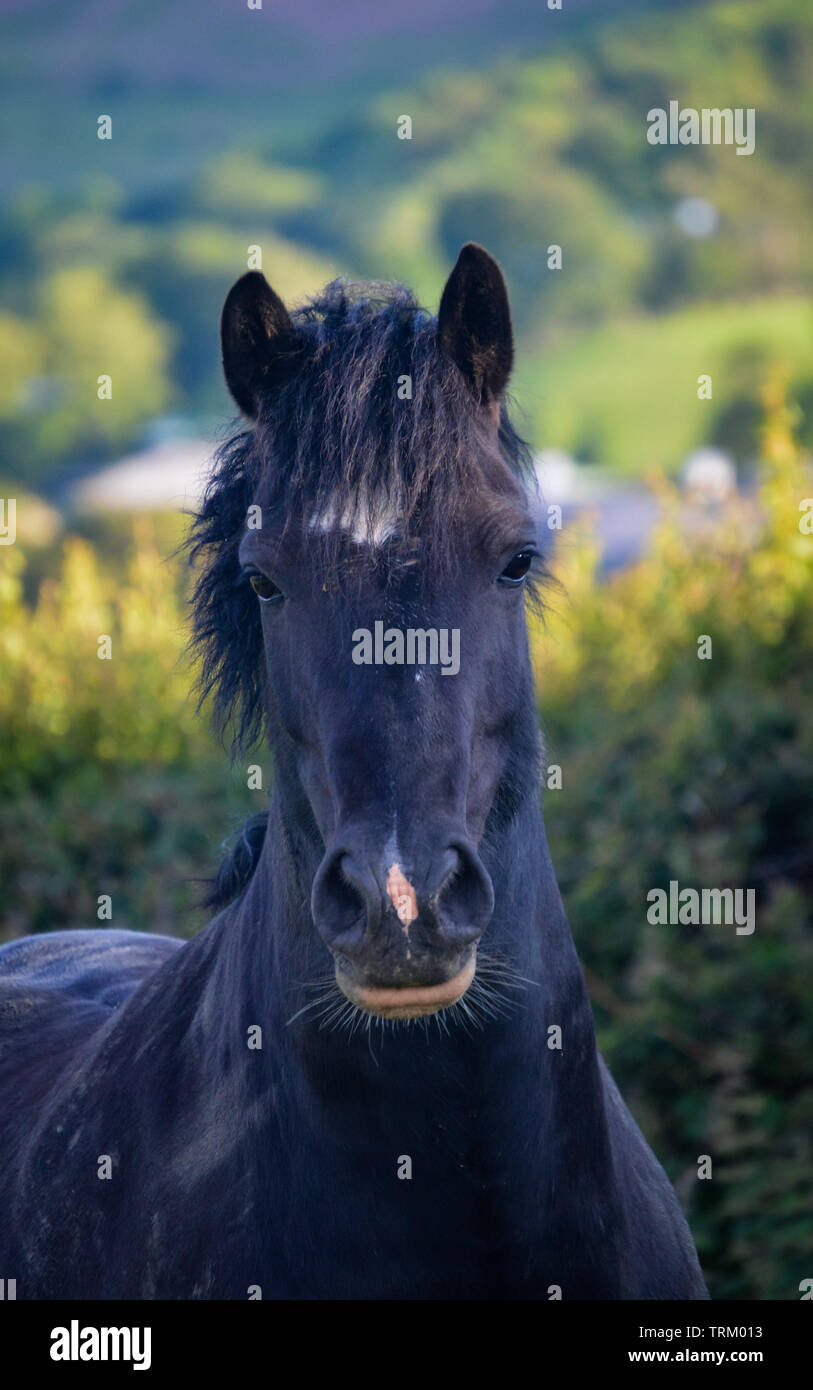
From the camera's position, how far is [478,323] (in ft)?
8.49

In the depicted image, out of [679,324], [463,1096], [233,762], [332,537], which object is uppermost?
[679,324]

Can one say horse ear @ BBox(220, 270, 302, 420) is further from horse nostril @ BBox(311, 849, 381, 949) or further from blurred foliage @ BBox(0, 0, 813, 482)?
blurred foliage @ BBox(0, 0, 813, 482)

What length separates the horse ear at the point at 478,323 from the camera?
253 cm

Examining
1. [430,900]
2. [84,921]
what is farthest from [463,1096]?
[84,921]

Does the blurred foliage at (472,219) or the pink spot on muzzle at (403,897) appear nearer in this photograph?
the pink spot on muzzle at (403,897)

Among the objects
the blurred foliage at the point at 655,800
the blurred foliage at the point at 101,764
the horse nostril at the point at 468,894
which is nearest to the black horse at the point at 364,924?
the horse nostril at the point at 468,894

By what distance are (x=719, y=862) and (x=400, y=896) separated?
3896mm

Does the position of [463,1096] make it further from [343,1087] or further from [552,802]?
[552,802]

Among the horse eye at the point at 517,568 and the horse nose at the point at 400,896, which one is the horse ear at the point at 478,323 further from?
the horse nose at the point at 400,896

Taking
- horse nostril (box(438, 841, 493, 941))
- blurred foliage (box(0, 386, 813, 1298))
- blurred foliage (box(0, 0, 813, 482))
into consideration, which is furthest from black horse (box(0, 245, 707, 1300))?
blurred foliage (box(0, 0, 813, 482))

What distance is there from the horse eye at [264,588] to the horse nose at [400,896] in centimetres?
67

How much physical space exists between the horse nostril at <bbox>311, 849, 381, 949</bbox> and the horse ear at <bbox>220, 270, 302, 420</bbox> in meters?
1.08

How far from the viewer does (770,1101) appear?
507 cm
